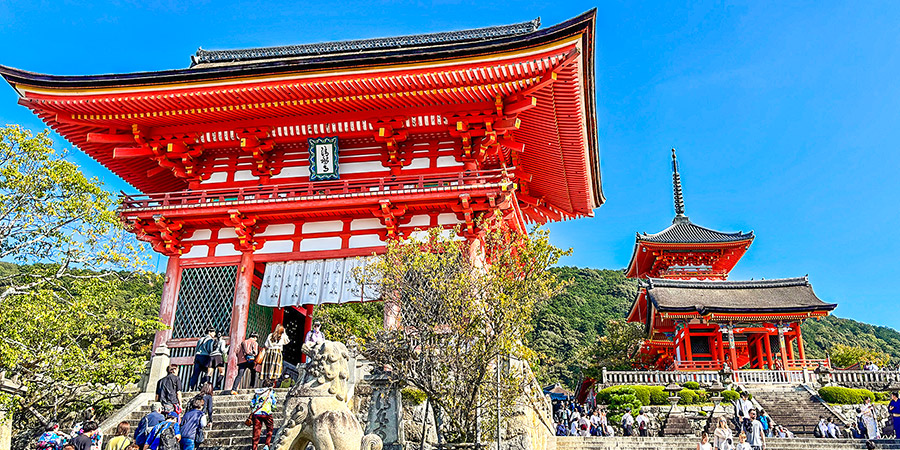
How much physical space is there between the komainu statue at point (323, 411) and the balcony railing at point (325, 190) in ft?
24.7

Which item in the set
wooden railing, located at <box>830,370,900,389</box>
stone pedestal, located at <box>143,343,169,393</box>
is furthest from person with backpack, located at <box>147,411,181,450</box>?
wooden railing, located at <box>830,370,900,389</box>

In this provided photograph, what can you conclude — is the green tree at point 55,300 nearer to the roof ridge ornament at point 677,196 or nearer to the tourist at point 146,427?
the tourist at point 146,427

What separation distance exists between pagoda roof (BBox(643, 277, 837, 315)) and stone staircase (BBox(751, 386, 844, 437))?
5.41 meters

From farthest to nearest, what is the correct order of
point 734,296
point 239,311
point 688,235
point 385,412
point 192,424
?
point 688,235 → point 734,296 → point 239,311 → point 385,412 → point 192,424

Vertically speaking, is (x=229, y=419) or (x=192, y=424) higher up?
(x=229, y=419)

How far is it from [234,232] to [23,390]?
612 cm

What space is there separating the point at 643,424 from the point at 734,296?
14689 mm

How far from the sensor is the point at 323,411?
23.5ft

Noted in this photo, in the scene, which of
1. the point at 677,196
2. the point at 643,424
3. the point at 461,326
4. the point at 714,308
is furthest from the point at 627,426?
the point at 677,196

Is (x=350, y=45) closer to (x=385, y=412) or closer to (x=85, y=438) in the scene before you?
(x=385, y=412)

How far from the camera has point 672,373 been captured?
1051 inches

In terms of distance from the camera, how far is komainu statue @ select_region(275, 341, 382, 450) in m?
6.86

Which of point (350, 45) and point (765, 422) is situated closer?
point (765, 422)

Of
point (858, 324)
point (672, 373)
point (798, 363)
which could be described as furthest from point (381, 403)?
point (858, 324)
